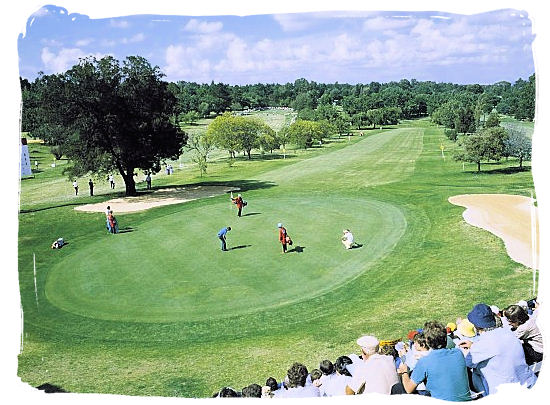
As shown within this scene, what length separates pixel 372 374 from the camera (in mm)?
7398

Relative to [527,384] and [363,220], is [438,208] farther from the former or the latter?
[527,384]

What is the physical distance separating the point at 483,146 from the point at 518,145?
300cm

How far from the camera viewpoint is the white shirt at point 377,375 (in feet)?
24.0

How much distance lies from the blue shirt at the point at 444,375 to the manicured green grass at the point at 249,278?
10.9 ft

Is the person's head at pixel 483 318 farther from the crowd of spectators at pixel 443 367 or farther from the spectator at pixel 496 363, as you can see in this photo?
the spectator at pixel 496 363

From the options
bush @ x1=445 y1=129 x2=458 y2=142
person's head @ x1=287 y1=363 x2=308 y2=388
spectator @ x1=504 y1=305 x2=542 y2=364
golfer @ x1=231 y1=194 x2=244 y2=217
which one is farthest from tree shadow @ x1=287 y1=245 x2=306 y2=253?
spectator @ x1=504 y1=305 x2=542 y2=364

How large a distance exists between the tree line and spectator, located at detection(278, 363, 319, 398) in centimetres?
878

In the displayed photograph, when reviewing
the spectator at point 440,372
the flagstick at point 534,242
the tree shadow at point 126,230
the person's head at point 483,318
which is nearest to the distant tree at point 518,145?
the flagstick at point 534,242

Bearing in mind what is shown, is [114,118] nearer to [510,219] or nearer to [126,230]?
[126,230]

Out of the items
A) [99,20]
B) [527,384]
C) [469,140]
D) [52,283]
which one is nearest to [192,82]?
[99,20]

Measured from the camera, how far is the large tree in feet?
51.9

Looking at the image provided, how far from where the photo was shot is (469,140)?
1819 cm

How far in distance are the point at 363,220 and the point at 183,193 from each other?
6.11 m

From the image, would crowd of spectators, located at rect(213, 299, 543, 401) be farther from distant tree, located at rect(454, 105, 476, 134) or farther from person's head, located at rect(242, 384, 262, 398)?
distant tree, located at rect(454, 105, 476, 134)
